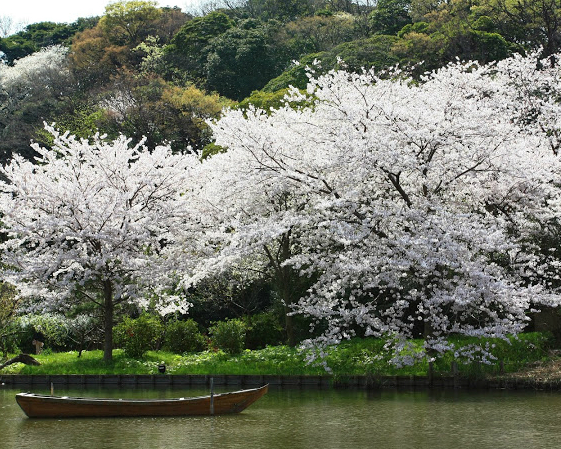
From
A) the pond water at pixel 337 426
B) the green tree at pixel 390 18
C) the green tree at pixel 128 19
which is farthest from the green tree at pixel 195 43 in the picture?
the pond water at pixel 337 426

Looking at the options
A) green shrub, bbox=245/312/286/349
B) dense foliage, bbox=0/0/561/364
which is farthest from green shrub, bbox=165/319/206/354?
green shrub, bbox=245/312/286/349

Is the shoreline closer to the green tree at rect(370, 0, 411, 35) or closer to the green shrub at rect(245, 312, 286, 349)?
the green shrub at rect(245, 312, 286, 349)

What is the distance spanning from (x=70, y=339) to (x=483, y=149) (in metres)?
16.2

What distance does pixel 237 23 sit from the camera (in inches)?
2753

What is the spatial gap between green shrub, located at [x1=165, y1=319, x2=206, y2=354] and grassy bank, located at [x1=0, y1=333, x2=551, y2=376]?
476 millimetres

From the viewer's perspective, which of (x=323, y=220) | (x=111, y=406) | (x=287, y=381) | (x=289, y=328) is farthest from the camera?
(x=289, y=328)

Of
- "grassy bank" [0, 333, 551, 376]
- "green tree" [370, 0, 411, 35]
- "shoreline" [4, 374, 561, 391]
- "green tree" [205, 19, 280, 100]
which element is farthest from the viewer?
"green tree" [205, 19, 280, 100]

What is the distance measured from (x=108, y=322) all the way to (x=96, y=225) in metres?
3.12

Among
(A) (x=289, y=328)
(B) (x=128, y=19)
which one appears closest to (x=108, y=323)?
(A) (x=289, y=328)

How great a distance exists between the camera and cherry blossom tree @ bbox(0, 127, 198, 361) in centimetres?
2253

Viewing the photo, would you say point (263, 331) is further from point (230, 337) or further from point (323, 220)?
point (323, 220)

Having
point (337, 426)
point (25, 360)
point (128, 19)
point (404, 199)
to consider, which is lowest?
point (337, 426)

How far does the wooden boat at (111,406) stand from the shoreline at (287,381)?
140 inches

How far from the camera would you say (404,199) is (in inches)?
787
